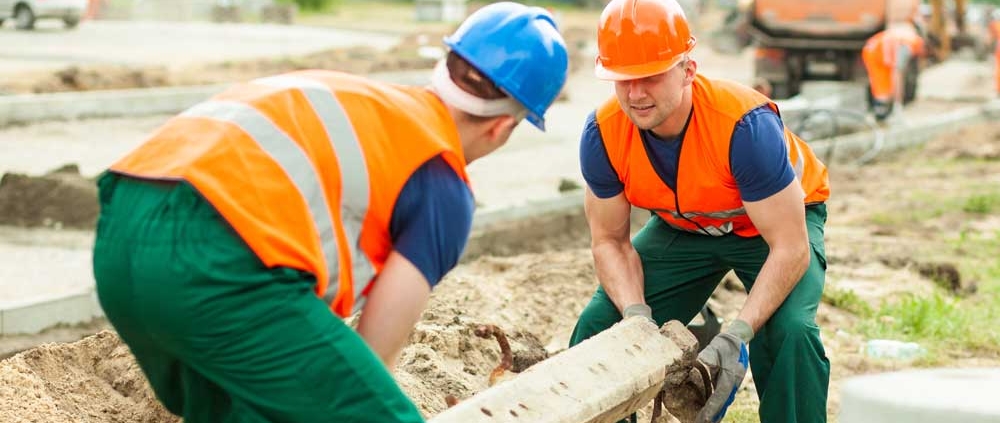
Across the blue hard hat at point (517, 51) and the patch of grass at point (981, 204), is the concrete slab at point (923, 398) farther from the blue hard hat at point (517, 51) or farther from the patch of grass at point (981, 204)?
the patch of grass at point (981, 204)

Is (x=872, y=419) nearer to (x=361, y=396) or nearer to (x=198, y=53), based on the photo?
(x=361, y=396)

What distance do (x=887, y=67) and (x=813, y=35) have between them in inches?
110

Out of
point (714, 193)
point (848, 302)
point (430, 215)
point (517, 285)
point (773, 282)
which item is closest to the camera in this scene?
point (430, 215)

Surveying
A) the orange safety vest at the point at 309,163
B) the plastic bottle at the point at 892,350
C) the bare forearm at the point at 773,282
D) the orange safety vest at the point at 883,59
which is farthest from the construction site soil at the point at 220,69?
the orange safety vest at the point at 309,163

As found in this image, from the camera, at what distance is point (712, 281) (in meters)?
5.31

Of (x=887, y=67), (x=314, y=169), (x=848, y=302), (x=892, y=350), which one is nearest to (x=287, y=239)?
(x=314, y=169)

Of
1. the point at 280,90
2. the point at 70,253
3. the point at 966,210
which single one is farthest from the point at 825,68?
the point at 280,90

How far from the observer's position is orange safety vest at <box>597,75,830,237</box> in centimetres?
474

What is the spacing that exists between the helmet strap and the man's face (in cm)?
141

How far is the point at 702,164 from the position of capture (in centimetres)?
480

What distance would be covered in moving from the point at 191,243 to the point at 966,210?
32.1 feet

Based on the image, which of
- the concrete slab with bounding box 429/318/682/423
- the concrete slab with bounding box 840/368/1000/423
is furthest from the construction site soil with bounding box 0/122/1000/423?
the concrete slab with bounding box 840/368/1000/423

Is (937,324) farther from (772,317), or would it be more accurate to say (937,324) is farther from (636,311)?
(636,311)

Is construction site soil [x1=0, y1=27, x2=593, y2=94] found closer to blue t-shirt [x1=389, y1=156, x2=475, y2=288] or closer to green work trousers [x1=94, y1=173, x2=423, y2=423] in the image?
green work trousers [x1=94, y1=173, x2=423, y2=423]
